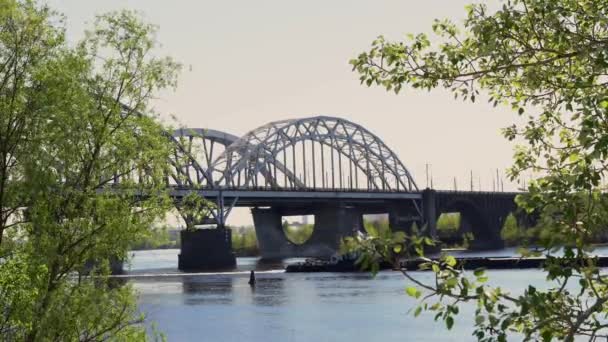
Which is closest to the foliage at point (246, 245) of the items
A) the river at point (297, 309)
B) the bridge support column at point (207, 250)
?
the bridge support column at point (207, 250)

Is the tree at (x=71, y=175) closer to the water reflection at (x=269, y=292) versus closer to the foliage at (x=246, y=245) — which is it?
the water reflection at (x=269, y=292)

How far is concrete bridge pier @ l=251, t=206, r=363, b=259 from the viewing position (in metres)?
126

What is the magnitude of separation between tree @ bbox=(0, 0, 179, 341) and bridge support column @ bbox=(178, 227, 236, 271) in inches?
3283

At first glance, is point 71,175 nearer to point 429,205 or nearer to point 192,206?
point 192,206

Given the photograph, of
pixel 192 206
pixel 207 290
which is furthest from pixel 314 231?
pixel 192 206

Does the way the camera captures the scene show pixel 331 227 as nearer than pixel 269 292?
No

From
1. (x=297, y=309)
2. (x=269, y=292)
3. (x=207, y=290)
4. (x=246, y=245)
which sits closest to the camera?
(x=297, y=309)

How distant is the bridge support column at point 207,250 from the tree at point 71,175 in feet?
274

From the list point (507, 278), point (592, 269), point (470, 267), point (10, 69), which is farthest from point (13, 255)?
point (470, 267)

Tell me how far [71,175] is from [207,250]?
85.7 metres

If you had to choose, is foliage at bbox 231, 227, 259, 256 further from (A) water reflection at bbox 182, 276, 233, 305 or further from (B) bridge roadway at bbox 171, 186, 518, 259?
(A) water reflection at bbox 182, 276, 233, 305

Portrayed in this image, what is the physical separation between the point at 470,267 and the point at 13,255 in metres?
73.5

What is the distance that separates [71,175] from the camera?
1405cm

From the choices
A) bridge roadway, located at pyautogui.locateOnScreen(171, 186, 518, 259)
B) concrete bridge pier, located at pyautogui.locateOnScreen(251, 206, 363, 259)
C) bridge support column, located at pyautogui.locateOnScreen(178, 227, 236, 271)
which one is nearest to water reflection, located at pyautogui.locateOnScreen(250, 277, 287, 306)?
bridge support column, located at pyautogui.locateOnScreen(178, 227, 236, 271)
